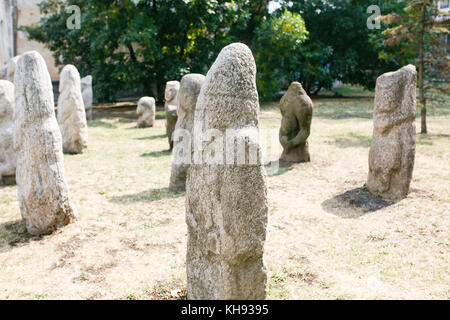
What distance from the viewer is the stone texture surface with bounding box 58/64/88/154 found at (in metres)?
9.93

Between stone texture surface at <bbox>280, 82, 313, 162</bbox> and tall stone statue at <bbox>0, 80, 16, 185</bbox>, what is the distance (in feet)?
18.5

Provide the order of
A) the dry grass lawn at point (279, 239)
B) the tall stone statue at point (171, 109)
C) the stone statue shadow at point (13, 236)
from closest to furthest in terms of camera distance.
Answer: the dry grass lawn at point (279, 239)
the stone statue shadow at point (13, 236)
the tall stone statue at point (171, 109)

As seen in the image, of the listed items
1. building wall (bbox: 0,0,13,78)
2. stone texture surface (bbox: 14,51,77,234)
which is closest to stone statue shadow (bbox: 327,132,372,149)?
stone texture surface (bbox: 14,51,77,234)

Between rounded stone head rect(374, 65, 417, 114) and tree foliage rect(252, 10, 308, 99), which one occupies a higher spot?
tree foliage rect(252, 10, 308, 99)

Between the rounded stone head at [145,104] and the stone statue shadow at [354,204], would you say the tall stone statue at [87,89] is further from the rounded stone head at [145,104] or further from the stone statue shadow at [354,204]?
the stone statue shadow at [354,204]

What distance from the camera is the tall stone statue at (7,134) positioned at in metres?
7.35

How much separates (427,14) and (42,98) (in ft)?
39.2

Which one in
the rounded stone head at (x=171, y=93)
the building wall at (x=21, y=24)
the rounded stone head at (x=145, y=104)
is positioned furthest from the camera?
the building wall at (x=21, y=24)

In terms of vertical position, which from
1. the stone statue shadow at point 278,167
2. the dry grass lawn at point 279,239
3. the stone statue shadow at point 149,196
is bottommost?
the dry grass lawn at point 279,239

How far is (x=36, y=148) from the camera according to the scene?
5.32 m

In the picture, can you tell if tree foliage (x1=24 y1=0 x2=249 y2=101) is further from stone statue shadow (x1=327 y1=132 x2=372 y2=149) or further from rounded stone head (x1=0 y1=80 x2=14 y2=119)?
rounded stone head (x1=0 y1=80 x2=14 y2=119)

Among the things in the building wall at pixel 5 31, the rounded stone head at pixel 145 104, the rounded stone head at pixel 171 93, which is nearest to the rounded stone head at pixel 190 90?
the rounded stone head at pixel 171 93

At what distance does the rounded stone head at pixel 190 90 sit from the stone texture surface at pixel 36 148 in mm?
2460

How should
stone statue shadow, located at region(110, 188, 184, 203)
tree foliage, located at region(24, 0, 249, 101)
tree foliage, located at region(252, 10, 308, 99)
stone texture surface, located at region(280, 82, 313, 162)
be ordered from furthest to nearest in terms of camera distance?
tree foliage, located at region(252, 10, 308, 99) → tree foliage, located at region(24, 0, 249, 101) → stone texture surface, located at region(280, 82, 313, 162) → stone statue shadow, located at region(110, 188, 184, 203)
